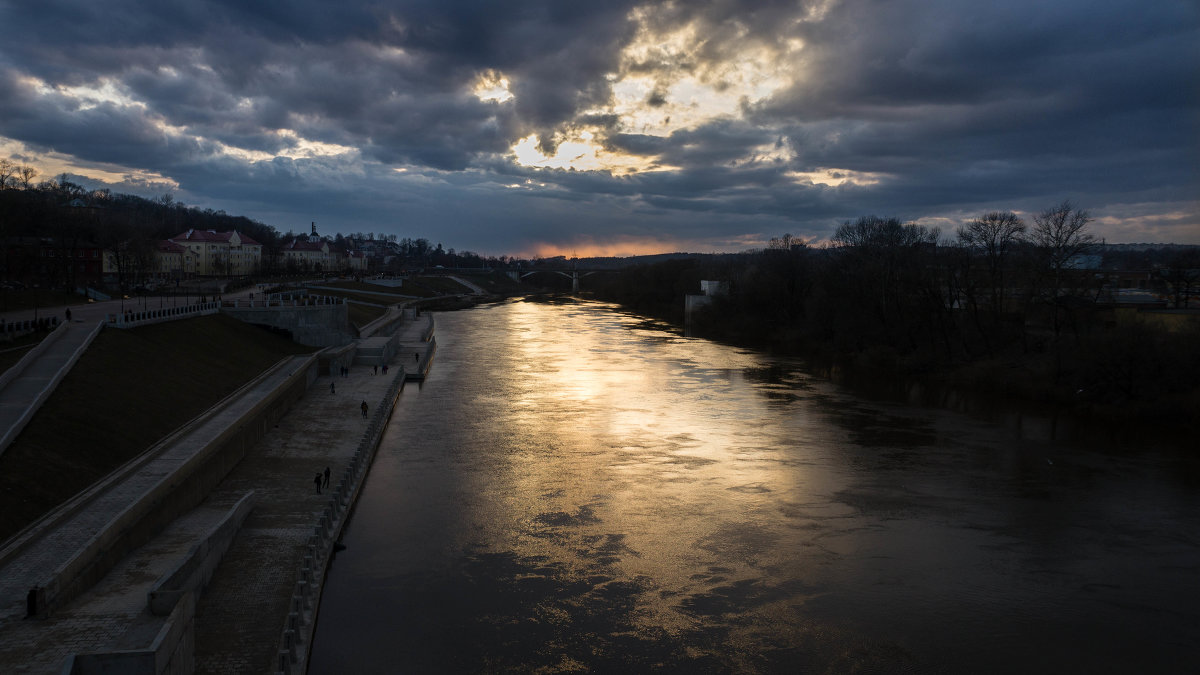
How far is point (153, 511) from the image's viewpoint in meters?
13.5

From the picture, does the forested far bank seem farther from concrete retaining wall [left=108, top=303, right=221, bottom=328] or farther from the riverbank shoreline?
concrete retaining wall [left=108, top=303, right=221, bottom=328]

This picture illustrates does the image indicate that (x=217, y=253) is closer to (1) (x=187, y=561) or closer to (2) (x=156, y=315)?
(2) (x=156, y=315)

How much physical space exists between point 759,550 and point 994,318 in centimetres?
3373

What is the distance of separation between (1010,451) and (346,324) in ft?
116

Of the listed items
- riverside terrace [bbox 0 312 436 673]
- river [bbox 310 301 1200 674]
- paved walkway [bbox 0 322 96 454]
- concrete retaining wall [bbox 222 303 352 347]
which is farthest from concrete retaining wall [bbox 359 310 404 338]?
riverside terrace [bbox 0 312 436 673]

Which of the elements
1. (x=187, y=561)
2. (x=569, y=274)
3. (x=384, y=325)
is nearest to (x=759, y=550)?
(x=187, y=561)

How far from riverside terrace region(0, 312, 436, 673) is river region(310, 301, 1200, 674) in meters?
1.03

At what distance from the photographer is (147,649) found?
8.09 m

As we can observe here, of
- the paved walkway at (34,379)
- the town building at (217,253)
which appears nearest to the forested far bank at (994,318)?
the paved walkway at (34,379)

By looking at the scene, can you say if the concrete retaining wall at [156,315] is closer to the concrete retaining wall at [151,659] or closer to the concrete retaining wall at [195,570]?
the concrete retaining wall at [195,570]

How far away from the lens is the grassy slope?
13.6 metres

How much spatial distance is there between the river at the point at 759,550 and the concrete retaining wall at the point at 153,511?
11.2 feet

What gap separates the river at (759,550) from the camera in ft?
38.4

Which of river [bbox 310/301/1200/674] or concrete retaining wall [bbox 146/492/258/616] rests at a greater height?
concrete retaining wall [bbox 146/492/258/616]
